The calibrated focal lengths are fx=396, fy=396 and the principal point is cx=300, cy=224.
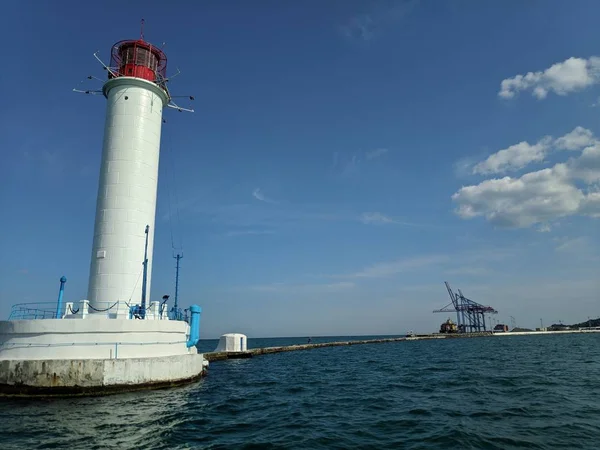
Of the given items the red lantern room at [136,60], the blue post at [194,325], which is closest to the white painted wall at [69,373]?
the blue post at [194,325]

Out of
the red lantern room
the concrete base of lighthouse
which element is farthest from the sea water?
the red lantern room

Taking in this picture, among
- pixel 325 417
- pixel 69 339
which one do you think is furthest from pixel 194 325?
pixel 325 417

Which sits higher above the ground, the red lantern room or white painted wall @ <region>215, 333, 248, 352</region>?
the red lantern room

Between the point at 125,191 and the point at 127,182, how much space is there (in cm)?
61

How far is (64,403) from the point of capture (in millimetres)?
17672

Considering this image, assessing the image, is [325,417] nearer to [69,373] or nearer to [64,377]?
[69,373]

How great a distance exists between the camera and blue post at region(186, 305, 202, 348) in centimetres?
2719

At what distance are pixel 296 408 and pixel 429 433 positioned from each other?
6.35 meters

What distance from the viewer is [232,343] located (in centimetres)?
4703

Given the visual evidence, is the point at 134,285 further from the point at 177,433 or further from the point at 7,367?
the point at 177,433

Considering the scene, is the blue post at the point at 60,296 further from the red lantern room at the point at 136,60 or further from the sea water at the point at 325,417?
the red lantern room at the point at 136,60

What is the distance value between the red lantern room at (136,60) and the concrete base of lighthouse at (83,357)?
1604cm

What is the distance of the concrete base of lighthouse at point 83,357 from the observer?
19031mm

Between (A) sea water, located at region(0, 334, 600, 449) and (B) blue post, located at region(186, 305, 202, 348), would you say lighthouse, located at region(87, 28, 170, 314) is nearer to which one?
(B) blue post, located at region(186, 305, 202, 348)
